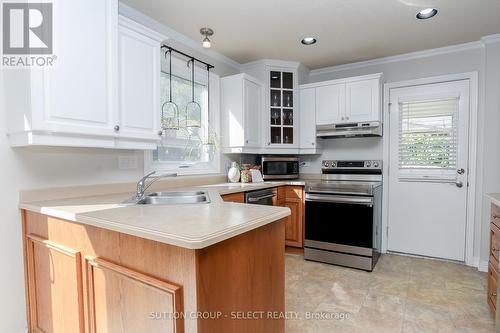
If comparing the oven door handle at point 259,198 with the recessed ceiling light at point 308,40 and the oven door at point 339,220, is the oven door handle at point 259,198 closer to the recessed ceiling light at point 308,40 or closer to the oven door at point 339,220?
the oven door at point 339,220

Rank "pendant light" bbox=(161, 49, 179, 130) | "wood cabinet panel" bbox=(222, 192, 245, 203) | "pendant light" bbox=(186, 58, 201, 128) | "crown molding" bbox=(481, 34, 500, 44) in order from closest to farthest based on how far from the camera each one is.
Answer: "wood cabinet panel" bbox=(222, 192, 245, 203) → "pendant light" bbox=(161, 49, 179, 130) → "crown molding" bbox=(481, 34, 500, 44) → "pendant light" bbox=(186, 58, 201, 128)

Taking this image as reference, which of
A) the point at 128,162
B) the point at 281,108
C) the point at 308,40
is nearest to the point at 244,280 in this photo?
the point at 128,162

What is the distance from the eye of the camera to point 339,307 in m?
2.16

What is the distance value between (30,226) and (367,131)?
3230mm

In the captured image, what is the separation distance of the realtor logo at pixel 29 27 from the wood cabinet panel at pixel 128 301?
44.8 inches

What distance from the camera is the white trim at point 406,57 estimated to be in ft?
9.86

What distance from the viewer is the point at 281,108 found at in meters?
3.61

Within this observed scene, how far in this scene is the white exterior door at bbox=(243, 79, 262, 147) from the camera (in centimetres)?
324

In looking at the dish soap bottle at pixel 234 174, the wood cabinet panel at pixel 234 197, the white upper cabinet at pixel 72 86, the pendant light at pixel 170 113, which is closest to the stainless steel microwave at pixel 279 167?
the dish soap bottle at pixel 234 174

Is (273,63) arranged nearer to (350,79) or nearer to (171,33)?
(350,79)

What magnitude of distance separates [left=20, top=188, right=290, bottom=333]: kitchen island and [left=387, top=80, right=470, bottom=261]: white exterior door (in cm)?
254

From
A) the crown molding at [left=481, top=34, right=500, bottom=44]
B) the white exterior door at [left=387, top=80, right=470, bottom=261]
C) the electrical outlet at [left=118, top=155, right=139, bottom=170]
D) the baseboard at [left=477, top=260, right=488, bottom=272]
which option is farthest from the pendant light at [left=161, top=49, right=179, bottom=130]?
the baseboard at [left=477, top=260, right=488, bottom=272]

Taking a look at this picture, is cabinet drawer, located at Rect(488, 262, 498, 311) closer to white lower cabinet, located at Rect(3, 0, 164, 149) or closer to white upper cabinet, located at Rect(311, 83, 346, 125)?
white upper cabinet, located at Rect(311, 83, 346, 125)

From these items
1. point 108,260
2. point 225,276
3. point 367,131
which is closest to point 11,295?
point 108,260
